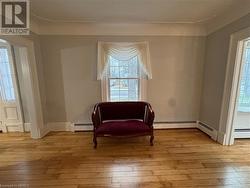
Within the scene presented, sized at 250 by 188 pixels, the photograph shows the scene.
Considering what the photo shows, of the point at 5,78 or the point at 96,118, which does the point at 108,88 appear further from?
the point at 5,78

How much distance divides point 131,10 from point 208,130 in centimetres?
296

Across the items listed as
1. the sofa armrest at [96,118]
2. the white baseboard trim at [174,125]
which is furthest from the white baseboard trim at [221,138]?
the sofa armrest at [96,118]

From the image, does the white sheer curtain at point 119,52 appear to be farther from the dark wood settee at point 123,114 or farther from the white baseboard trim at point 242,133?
the white baseboard trim at point 242,133

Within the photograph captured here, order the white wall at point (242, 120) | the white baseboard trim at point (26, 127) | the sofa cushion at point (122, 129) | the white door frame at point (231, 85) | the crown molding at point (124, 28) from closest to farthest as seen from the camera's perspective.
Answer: the white door frame at point (231, 85) < the sofa cushion at point (122, 129) < the white wall at point (242, 120) < the crown molding at point (124, 28) < the white baseboard trim at point (26, 127)

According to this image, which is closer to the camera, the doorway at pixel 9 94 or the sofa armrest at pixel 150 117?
the sofa armrest at pixel 150 117

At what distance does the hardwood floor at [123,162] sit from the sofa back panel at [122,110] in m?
0.51

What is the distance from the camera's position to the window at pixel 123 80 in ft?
12.1

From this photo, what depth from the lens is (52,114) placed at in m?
3.81

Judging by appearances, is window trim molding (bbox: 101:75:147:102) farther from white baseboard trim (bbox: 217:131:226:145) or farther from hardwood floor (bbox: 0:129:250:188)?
white baseboard trim (bbox: 217:131:226:145)

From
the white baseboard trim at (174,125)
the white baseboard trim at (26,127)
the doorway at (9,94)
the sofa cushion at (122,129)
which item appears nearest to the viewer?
the sofa cushion at (122,129)

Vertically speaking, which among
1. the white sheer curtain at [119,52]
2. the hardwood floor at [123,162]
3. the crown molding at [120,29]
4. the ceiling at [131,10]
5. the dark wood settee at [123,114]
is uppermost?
the ceiling at [131,10]

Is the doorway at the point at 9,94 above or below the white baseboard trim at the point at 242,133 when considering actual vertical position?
above

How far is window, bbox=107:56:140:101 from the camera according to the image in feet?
12.1

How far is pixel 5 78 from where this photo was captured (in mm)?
3627
